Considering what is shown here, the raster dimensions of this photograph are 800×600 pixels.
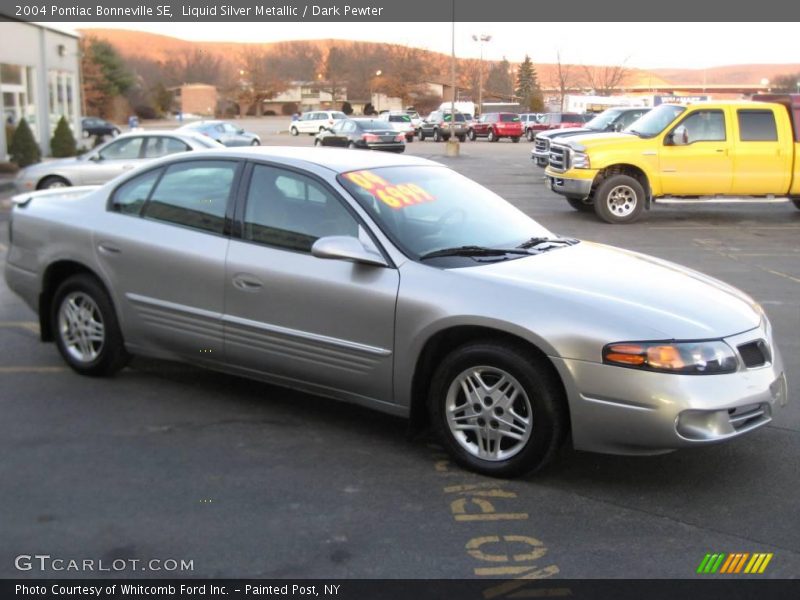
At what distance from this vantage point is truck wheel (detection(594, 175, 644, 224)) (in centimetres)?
1530

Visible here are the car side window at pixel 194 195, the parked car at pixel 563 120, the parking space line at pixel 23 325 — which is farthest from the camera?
the parked car at pixel 563 120

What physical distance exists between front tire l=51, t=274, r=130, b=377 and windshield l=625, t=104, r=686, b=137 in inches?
463

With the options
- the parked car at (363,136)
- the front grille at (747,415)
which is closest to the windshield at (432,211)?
the front grille at (747,415)

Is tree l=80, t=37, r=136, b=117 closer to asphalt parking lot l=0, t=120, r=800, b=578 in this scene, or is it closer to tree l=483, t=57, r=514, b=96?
tree l=483, t=57, r=514, b=96

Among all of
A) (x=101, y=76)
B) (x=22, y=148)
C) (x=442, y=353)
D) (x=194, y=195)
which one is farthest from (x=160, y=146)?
(x=101, y=76)

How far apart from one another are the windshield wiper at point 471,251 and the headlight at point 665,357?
1.06m

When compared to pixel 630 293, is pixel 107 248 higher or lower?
higher

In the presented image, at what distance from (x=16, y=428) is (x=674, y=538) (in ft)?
11.9

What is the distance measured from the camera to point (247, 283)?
16.6 feet

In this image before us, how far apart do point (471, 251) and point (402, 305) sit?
1.94 ft

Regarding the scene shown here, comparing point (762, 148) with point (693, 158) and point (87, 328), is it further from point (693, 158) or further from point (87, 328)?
point (87, 328)

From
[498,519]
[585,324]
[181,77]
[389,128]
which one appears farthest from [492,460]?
[181,77]

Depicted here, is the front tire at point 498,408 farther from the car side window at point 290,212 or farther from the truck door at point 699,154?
the truck door at point 699,154

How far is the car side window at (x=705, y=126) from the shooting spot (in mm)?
15242
